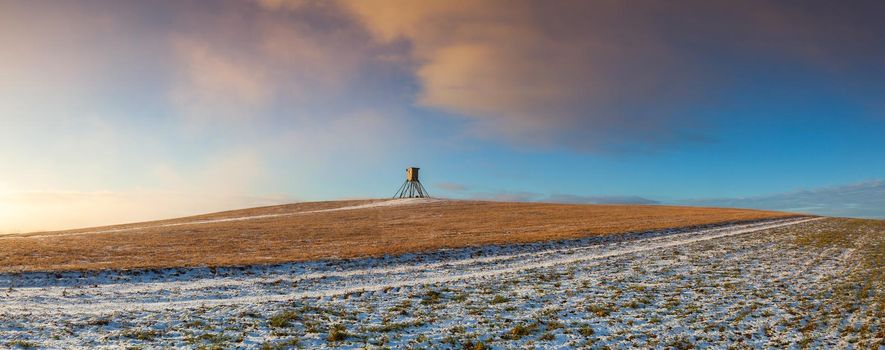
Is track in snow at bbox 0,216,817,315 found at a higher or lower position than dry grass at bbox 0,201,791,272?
lower

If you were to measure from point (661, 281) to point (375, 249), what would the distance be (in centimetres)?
1784

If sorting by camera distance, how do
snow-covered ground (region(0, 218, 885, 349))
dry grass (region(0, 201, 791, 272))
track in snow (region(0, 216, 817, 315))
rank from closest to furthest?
1. snow-covered ground (region(0, 218, 885, 349))
2. track in snow (region(0, 216, 817, 315))
3. dry grass (region(0, 201, 791, 272))

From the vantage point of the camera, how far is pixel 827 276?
22.7 m

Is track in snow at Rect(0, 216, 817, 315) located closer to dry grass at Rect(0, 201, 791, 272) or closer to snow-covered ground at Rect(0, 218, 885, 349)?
snow-covered ground at Rect(0, 218, 885, 349)

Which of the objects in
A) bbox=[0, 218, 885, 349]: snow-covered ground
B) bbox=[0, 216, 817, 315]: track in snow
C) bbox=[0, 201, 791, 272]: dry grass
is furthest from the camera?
bbox=[0, 201, 791, 272]: dry grass

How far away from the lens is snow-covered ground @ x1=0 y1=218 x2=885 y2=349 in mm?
13797

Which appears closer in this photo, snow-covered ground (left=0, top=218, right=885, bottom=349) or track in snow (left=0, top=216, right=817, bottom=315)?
snow-covered ground (left=0, top=218, right=885, bottom=349)

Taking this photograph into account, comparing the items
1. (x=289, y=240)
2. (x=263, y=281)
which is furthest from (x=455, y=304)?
(x=289, y=240)

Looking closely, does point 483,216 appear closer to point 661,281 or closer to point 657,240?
point 657,240

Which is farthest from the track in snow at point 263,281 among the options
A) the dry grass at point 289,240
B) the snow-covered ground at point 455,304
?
the dry grass at point 289,240

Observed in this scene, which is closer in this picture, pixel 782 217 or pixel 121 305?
pixel 121 305

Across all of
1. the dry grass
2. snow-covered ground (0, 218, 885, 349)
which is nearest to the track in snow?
snow-covered ground (0, 218, 885, 349)

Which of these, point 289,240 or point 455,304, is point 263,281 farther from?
point 289,240

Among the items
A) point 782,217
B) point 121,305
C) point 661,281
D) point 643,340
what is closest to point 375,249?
point 121,305
